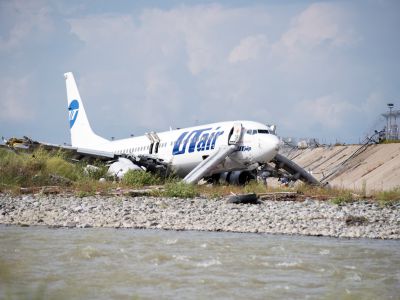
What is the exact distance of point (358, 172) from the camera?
43.9 meters

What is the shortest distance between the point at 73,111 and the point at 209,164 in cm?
2003

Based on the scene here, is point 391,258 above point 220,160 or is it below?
Result: below

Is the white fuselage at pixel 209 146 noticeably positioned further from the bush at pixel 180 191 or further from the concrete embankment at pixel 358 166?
the bush at pixel 180 191

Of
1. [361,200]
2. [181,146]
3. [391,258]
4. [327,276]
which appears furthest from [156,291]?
[181,146]

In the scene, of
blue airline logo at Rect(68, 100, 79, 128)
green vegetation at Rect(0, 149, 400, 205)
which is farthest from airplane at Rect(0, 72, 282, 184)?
blue airline logo at Rect(68, 100, 79, 128)

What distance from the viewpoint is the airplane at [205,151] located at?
33625 mm

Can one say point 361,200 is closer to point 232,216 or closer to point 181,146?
point 232,216

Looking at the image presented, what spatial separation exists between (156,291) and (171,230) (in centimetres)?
857

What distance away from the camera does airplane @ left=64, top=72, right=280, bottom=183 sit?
110 ft

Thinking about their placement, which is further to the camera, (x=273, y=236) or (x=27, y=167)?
(x=27, y=167)

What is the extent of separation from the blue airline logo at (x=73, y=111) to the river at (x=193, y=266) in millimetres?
33147

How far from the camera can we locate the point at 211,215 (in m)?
21.9

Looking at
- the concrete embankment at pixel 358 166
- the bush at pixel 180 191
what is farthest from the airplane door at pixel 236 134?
the concrete embankment at pixel 358 166

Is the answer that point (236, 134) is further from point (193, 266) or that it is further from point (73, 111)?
point (193, 266)
